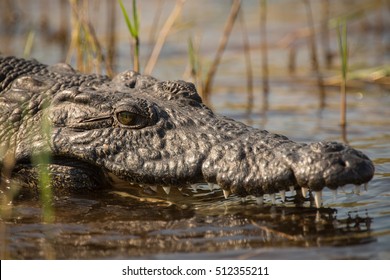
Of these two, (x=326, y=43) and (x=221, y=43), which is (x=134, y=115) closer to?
(x=221, y=43)

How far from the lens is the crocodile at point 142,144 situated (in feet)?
14.3

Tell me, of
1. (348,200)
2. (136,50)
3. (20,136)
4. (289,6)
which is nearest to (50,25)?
(289,6)

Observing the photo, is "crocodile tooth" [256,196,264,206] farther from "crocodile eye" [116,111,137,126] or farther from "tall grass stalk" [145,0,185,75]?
"tall grass stalk" [145,0,185,75]

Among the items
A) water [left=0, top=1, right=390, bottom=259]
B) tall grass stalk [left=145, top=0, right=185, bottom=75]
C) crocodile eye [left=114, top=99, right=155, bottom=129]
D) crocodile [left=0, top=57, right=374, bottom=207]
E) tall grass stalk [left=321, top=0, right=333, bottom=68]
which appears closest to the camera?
water [left=0, top=1, right=390, bottom=259]

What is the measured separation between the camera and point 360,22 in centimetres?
1199

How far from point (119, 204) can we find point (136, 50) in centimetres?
163

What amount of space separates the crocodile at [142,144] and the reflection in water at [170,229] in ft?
0.64

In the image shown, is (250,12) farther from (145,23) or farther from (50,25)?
(50,25)

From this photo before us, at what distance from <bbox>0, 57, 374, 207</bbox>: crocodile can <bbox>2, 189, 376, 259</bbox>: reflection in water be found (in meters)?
0.19

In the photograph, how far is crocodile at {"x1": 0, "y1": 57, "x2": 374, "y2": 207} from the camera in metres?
4.36

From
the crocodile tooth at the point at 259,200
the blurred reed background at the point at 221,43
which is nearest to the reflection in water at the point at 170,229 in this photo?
the crocodile tooth at the point at 259,200

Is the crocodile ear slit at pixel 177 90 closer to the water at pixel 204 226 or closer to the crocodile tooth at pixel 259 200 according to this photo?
the water at pixel 204 226

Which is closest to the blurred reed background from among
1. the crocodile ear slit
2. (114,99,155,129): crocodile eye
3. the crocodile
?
the crocodile ear slit

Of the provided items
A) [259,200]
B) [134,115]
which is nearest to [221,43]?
[134,115]
